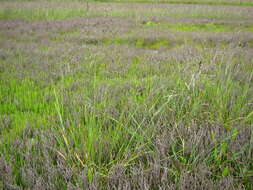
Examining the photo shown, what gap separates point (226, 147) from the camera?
1.91 meters

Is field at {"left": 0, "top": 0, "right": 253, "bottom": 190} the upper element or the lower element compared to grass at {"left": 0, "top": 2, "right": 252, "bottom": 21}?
lower

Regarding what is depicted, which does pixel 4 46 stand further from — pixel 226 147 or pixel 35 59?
pixel 226 147

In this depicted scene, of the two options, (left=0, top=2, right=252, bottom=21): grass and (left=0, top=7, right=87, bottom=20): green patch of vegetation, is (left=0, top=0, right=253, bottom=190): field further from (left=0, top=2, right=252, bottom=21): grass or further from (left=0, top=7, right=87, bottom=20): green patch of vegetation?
(left=0, top=2, right=252, bottom=21): grass

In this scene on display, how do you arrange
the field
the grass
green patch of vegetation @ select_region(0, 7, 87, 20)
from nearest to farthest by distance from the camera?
the field < green patch of vegetation @ select_region(0, 7, 87, 20) < the grass

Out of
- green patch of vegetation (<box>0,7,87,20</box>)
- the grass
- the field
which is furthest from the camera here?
the grass

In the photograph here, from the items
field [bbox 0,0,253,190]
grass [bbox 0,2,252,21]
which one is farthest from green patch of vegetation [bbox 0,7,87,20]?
field [bbox 0,0,253,190]

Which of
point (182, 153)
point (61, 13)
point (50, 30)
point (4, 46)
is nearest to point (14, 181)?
point (182, 153)

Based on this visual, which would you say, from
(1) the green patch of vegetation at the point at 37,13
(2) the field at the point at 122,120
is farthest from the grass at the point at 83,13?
(2) the field at the point at 122,120

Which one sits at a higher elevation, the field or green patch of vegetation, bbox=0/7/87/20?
green patch of vegetation, bbox=0/7/87/20

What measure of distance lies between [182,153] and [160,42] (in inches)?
279

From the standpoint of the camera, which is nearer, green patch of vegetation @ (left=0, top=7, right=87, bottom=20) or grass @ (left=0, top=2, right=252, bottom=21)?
green patch of vegetation @ (left=0, top=7, right=87, bottom=20)

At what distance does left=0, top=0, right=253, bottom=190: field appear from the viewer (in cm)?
159

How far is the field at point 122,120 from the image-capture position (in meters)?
1.59

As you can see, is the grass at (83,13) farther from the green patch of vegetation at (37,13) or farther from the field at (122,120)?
the field at (122,120)
